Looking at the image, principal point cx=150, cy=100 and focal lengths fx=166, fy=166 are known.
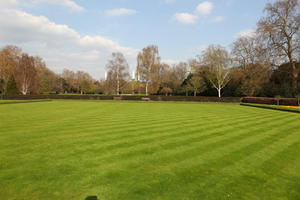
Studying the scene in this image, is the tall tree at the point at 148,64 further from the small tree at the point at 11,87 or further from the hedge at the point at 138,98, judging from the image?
the small tree at the point at 11,87

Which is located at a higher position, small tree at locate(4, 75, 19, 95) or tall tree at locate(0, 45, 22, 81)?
tall tree at locate(0, 45, 22, 81)

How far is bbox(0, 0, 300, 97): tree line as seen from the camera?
26562mm

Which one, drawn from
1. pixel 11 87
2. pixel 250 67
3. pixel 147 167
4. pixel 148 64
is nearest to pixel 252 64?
pixel 250 67

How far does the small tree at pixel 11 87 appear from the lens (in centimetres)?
4044

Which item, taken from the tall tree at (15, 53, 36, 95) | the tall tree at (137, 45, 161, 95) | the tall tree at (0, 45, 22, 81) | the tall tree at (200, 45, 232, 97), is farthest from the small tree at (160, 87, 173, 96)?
the tall tree at (0, 45, 22, 81)

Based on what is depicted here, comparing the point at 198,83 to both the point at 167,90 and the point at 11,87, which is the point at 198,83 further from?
the point at 11,87

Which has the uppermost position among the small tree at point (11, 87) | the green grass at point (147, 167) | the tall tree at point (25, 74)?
the tall tree at point (25, 74)

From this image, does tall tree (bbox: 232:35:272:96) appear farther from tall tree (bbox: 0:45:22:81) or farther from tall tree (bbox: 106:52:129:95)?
tall tree (bbox: 0:45:22:81)

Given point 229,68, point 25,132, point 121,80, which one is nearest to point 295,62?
point 229,68

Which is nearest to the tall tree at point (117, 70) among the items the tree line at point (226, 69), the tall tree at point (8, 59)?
the tree line at point (226, 69)

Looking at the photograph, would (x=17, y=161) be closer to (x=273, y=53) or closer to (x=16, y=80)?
(x=273, y=53)

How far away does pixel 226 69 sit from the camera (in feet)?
135

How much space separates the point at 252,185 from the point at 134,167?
2.52 m

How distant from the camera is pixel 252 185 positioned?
331cm
